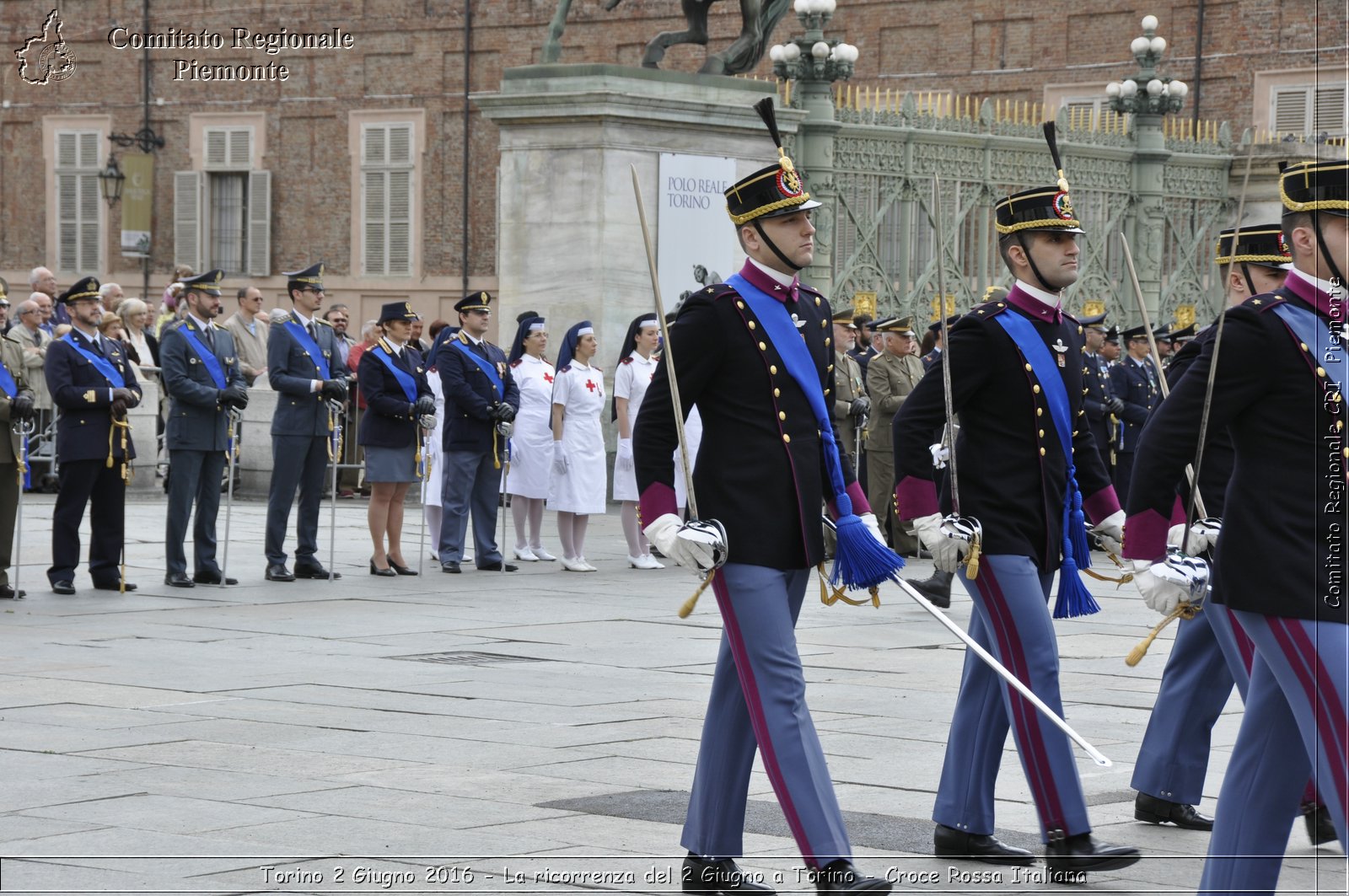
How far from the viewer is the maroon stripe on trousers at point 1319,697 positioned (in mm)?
4695

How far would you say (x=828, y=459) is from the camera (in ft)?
19.9

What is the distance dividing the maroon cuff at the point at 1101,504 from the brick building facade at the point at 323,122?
1105 inches

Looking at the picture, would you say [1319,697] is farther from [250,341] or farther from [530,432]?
[250,341]

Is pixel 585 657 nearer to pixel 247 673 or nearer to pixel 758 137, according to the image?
pixel 247 673

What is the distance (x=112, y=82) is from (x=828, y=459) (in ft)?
119

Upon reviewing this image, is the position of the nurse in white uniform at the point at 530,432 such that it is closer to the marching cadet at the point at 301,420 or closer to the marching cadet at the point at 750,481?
the marching cadet at the point at 301,420

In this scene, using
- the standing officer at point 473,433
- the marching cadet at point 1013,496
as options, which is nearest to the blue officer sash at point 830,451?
the marching cadet at point 1013,496

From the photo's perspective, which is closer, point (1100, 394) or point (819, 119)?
point (1100, 394)

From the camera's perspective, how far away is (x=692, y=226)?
1869 centimetres

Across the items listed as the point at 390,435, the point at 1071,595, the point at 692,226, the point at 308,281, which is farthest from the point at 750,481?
the point at 692,226

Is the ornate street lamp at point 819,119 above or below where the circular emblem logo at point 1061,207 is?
above

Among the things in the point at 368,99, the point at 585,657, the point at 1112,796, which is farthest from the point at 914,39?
the point at 1112,796

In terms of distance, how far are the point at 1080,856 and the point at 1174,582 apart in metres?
1.11

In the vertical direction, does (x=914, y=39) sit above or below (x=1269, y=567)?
above
